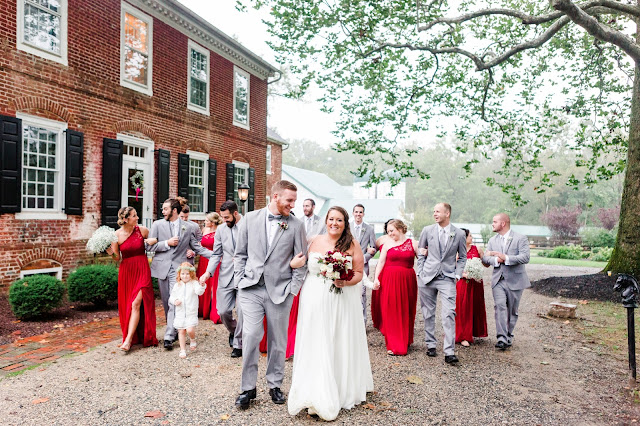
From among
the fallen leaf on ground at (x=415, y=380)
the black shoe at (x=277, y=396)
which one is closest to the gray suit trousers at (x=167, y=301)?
the black shoe at (x=277, y=396)

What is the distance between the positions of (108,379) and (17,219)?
20.7 feet

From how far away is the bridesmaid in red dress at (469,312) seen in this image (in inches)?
309

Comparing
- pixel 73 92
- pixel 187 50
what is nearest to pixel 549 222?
pixel 187 50

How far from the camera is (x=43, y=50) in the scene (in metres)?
10.8

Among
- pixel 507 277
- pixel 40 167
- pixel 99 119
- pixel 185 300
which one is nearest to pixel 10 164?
pixel 40 167

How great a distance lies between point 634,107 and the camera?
46.1 ft

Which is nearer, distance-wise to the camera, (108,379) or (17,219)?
(108,379)

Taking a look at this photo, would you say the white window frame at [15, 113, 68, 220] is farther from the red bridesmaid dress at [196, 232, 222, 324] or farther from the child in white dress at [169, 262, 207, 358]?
the child in white dress at [169, 262, 207, 358]

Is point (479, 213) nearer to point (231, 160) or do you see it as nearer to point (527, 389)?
point (231, 160)

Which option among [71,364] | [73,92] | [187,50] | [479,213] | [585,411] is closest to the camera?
[585,411]

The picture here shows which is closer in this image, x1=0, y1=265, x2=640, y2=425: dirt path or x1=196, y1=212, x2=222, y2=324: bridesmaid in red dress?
x1=0, y1=265, x2=640, y2=425: dirt path

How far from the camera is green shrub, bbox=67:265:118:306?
981cm

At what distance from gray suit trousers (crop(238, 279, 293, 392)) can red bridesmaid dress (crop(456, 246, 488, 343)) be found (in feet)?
12.9

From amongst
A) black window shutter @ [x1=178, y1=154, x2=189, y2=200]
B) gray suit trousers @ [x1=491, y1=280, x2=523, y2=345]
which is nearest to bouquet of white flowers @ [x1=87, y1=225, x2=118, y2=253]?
gray suit trousers @ [x1=491, y1=280, x2=523, y2=345]
